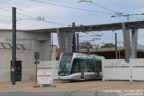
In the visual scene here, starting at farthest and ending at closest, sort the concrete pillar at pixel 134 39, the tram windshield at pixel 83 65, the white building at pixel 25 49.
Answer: the concrete pillar at pixel 134 39
the white building at pixel 25 49
the tram windshield at pixel 83 65

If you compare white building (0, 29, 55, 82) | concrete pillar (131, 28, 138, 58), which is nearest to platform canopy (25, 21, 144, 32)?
concrete pillar (131, 28, 138, 58)

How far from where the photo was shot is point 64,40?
41.4 meters

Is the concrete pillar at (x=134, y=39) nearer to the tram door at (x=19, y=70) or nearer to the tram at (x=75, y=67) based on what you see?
the tram at (x=75, y=67)

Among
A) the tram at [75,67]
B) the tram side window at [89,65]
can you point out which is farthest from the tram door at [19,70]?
the tram side window at [89,65]

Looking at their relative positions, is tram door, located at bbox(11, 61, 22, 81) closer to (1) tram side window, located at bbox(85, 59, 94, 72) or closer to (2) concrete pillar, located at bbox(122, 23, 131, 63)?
(1) tram side window, located at bbox(85, 59, 94, 72)

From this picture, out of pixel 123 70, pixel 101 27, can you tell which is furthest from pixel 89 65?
pixel 101 27

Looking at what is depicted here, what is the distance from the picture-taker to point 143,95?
17.1 meters

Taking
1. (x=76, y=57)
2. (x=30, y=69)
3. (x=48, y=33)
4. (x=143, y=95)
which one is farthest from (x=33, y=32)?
(x=143, y=95)

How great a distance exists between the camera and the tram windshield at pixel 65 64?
3144cm

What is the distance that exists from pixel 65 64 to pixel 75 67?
1.12m

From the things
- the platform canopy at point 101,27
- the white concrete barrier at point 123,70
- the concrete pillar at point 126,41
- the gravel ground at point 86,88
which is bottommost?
the gravel ground at point 86,88

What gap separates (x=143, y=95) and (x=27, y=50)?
25.6 metres

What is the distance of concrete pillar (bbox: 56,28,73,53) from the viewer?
40719 mm

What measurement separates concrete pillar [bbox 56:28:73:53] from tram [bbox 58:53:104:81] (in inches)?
304
